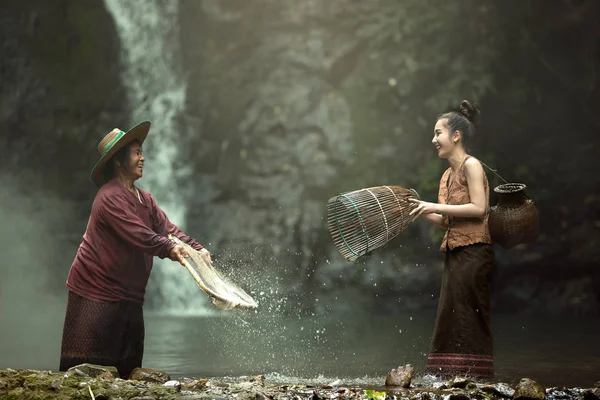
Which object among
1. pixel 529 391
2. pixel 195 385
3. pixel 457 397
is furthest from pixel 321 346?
pixel 529 391

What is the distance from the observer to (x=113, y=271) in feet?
14.8

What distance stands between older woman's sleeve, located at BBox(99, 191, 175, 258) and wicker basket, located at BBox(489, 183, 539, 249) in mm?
1940

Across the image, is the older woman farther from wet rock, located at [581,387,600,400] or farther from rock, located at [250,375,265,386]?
wet rock, located at [581,387,600,400]

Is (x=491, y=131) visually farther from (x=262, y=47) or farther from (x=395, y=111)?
(x=262, y=47)

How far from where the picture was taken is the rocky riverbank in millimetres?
3594

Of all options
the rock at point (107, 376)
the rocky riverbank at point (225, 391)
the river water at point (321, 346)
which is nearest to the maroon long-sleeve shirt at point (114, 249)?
the rock at point (107, 376)

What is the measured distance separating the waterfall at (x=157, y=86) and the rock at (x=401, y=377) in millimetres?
9531

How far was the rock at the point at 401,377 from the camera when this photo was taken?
4.22m

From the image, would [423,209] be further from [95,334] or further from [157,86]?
[157,86]

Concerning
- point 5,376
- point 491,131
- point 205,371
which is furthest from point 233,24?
point 5,376

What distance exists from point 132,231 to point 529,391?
2.30 m

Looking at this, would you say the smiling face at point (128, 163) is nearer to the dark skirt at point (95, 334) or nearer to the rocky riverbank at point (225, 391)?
the dark skirt at point (95, 334)

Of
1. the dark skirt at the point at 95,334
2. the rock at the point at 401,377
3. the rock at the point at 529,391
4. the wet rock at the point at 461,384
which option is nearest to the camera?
the rock at the point at 529,391

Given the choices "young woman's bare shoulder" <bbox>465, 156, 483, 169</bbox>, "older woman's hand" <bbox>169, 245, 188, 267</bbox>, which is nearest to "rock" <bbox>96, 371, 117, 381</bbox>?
"older woman's hand" <bbox>169, 245, 188, 267</bbox>
